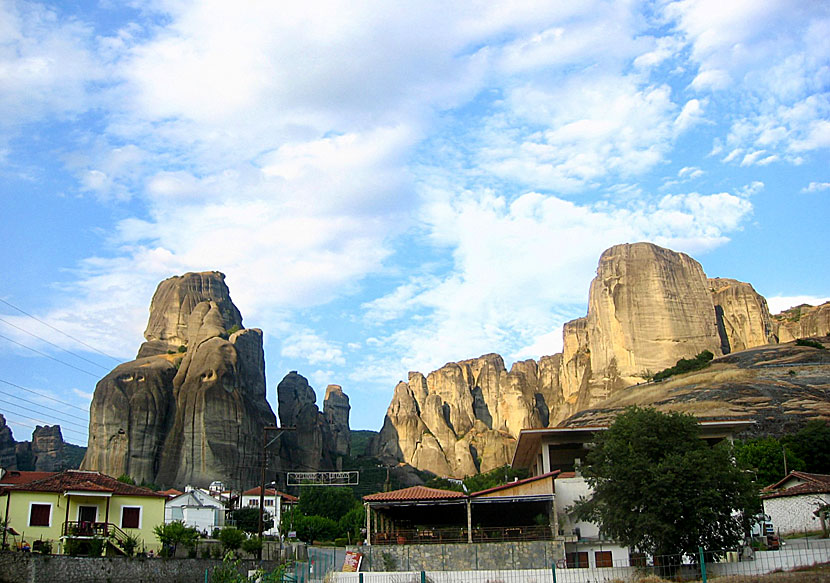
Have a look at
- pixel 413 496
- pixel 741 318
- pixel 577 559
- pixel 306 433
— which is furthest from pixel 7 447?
pixel 741 318

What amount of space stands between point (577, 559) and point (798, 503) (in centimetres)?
1435

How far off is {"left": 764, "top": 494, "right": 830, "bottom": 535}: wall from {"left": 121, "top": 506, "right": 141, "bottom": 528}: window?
3325 cm

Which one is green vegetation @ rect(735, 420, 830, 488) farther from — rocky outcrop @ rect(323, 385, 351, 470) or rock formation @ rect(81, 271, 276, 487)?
rocky outcrop @ rect(323, 385, 351, 470)

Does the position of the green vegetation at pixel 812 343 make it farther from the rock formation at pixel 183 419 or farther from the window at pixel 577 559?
the rock formation at pixel 183 419

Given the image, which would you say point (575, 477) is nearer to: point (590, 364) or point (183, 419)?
point (183, 419)

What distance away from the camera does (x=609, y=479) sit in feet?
95.3

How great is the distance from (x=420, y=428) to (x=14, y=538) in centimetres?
11642

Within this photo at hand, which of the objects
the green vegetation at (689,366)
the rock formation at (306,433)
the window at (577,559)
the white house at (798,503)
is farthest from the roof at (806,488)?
the rock formation at (306,433)

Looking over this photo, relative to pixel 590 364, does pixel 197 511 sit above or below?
below

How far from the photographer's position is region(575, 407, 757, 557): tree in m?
26.7

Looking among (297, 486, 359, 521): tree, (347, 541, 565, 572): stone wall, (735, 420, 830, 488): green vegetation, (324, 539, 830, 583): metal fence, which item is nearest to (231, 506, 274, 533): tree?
(297, 486, 359, 521): tree

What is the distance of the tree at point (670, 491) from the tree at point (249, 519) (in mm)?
40844

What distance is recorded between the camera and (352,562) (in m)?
33.6

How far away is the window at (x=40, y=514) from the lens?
31938 millimetres
